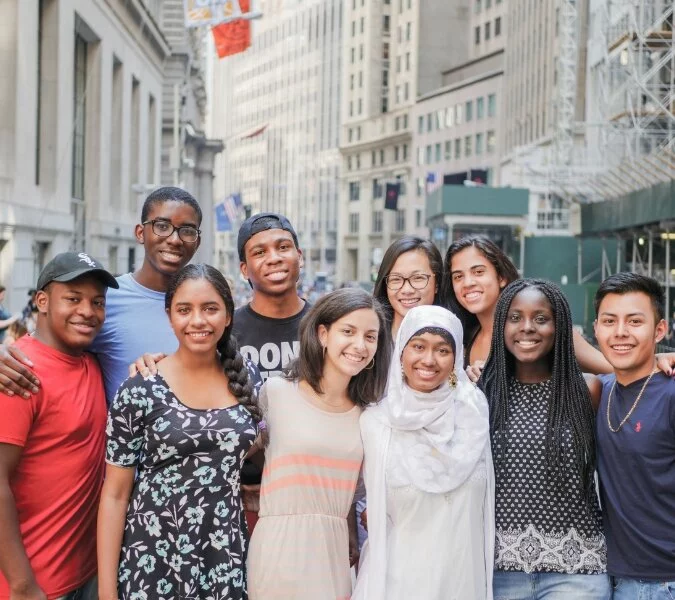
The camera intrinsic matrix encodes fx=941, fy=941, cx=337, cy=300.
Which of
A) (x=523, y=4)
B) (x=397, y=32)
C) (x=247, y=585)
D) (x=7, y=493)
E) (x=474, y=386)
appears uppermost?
(x=397, y=32)

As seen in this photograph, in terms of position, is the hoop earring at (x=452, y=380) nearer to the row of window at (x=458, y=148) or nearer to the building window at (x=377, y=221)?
the row of window at (x=458, y=148)

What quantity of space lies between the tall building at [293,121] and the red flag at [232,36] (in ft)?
299

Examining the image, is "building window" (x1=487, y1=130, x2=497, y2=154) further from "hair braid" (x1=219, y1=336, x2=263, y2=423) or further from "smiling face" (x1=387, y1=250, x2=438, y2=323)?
"hair braid" (x1=219, y1=336, x2=263, y2=423)

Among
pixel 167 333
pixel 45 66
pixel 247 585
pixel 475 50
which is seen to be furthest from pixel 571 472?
pixel 475 50

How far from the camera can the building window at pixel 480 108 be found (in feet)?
267

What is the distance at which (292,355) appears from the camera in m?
5.53

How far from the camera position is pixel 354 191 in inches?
4675

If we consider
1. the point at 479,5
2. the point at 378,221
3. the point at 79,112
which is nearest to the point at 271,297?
the point at 79,112

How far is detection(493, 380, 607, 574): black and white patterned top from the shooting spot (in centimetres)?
438

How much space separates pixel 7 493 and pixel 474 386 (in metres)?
2.21

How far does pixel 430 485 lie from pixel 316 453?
56 centimetres

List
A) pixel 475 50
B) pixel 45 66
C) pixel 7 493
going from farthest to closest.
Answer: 1. pixel 475 50
2. pixel 45 66
3. pixel 7 493

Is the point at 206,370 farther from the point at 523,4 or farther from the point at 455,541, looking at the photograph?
the point at 523,4

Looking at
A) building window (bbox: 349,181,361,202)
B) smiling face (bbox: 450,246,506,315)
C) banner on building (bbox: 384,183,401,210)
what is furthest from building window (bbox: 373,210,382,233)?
smiling face (bbox: 450,246,506,315)
